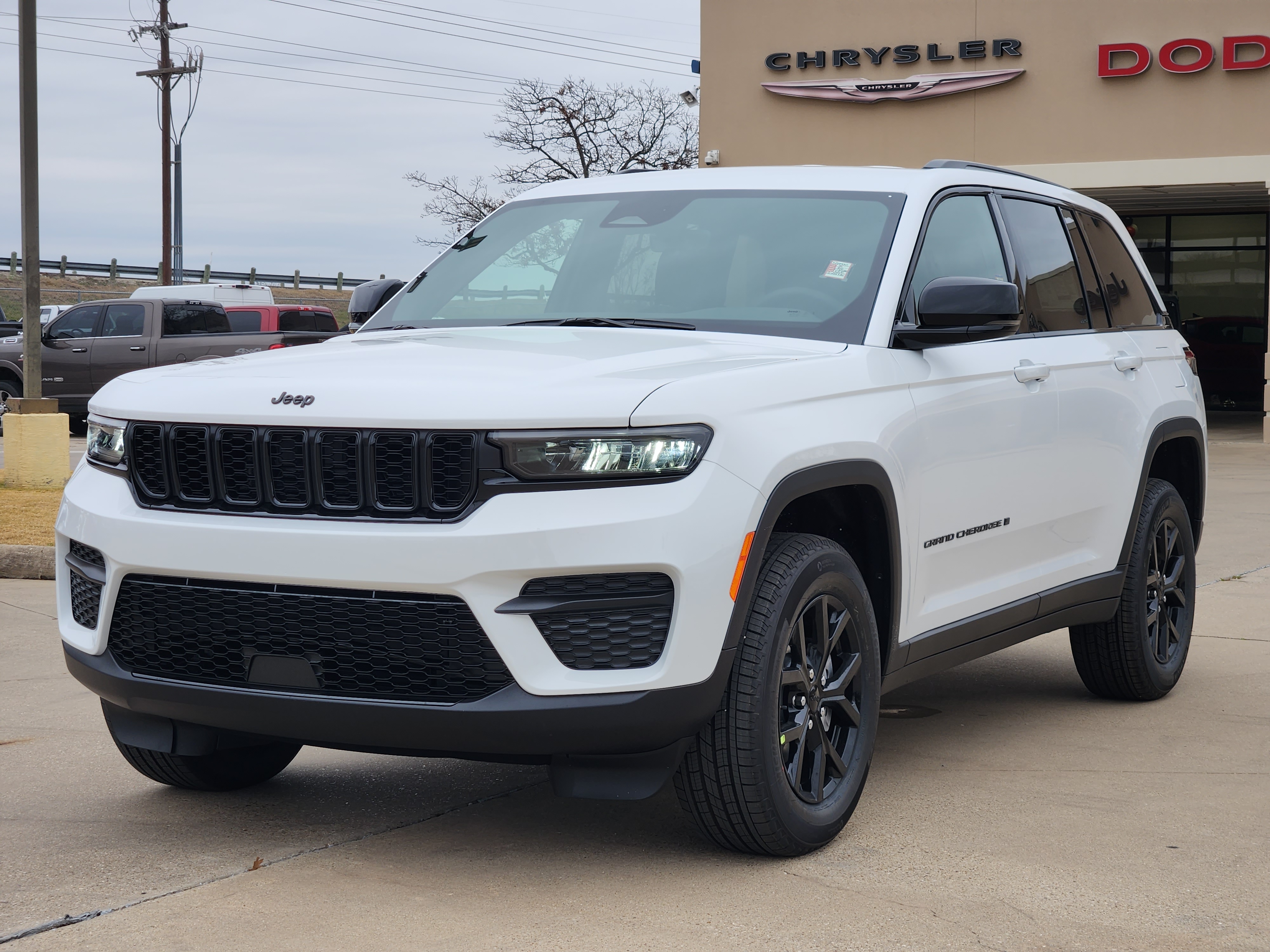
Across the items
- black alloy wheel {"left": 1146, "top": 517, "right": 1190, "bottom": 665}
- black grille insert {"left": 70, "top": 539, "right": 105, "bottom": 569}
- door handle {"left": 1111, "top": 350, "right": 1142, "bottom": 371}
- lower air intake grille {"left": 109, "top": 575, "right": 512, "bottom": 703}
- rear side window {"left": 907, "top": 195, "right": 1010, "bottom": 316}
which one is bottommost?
black alloy wheel {"left": 1146, "top": 517, "right": 1190, "bottom": 665}

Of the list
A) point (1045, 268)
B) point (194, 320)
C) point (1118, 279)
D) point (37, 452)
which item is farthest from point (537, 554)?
point (194, 320)

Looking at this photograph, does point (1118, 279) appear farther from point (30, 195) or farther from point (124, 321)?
point (124, 321)

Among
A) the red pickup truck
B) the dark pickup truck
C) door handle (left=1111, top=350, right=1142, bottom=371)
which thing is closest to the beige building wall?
the red pickup truck

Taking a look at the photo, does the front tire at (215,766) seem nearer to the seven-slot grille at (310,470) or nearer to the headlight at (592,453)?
the seven-slot grille at (310,470)

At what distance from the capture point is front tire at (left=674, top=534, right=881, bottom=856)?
12.2 ft

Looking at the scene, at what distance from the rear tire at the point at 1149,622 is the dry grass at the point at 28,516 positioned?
5.90m

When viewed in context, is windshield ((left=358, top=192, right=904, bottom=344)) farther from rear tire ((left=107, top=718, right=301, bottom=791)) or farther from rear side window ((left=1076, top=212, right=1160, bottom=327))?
rear side window ((left=1076, top=212, right=1160, bottom=327))

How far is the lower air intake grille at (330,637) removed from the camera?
3484 mm

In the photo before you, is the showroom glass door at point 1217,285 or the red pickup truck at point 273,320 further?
the showroom glass door at point 1217,285

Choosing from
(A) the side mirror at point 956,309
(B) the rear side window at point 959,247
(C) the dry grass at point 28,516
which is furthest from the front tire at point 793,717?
(C) the dry grass at point 28,516

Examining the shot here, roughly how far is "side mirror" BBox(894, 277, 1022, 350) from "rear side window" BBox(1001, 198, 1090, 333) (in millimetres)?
818

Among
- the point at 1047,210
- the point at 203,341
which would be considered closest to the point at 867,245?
the point at 1047,210

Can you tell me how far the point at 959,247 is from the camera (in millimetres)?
5090

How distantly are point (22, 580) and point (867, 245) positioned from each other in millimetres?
6254
